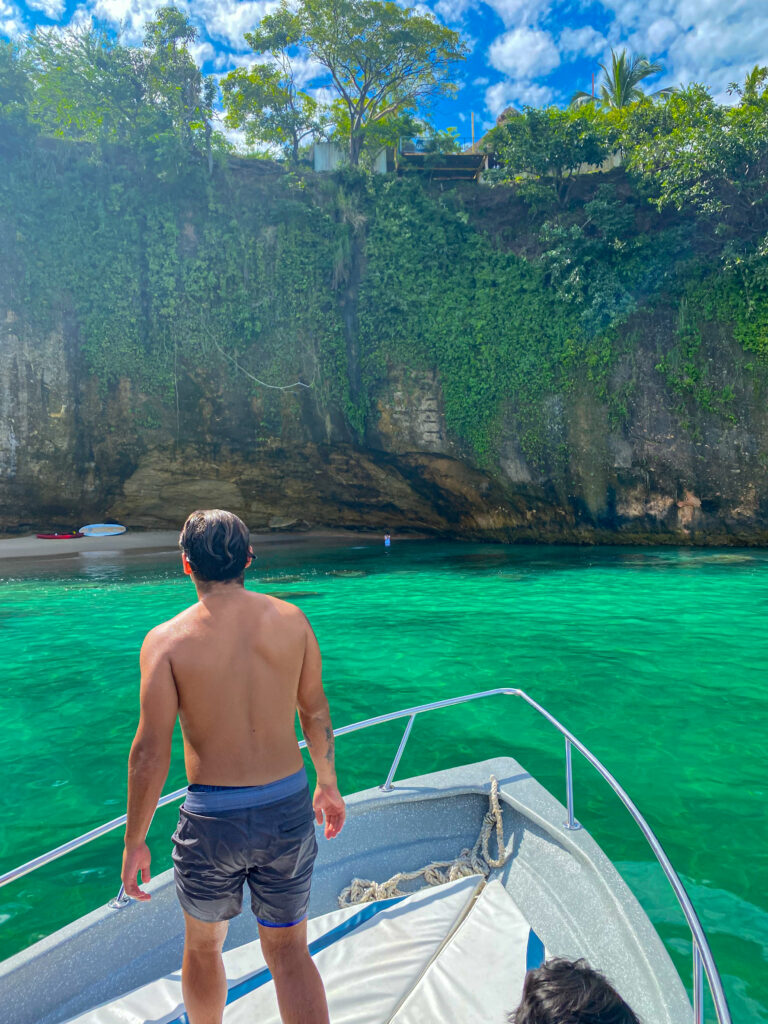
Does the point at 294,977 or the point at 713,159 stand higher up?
the point at 713,159

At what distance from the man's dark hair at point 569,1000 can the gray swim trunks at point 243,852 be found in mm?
782

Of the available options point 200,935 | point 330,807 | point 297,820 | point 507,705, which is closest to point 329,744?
point 330,807

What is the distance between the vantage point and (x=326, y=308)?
66.3 feet

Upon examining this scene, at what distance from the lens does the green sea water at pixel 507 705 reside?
145 inches

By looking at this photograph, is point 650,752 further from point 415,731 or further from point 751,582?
point 751,582

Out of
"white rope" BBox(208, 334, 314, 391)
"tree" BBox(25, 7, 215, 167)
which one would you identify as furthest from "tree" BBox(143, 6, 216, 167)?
"white rope" BBox(208, 334, 314, 391)

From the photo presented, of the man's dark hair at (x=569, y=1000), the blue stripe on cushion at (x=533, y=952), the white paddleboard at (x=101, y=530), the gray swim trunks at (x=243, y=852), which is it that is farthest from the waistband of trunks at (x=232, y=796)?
the white paddleboard at (x=101, y=530)

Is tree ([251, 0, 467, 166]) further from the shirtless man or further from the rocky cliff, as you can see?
the shirtless man

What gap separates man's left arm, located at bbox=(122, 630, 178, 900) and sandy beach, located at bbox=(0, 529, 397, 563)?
762 inches

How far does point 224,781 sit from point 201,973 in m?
0.62

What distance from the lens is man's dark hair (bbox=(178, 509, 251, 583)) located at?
2023 mm

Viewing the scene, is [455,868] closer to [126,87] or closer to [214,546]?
[214,546]

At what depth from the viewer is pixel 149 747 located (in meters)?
1.90

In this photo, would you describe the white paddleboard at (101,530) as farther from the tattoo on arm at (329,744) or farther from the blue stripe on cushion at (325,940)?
the tattoo on arm at (329,744)
